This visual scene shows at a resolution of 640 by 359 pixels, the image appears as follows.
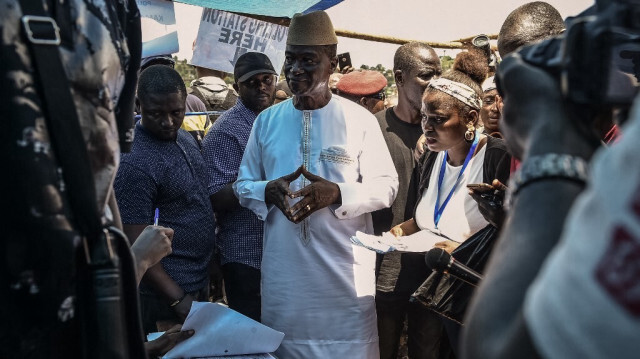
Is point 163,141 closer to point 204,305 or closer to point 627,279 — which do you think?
point 204,305

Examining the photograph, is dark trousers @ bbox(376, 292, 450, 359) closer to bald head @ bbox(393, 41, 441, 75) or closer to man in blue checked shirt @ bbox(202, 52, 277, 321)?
man in blue checked shirt @ bbox(202, 52, 277, 321)

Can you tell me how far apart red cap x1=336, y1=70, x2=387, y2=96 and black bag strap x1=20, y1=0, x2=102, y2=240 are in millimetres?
5884

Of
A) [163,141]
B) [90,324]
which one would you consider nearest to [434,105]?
[163,141]

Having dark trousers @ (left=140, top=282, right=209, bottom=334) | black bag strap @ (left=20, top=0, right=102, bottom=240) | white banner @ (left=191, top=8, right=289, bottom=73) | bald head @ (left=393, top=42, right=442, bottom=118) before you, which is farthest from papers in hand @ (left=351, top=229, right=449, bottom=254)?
white banner @ (left=191, top=8, right=289, bottom=73)

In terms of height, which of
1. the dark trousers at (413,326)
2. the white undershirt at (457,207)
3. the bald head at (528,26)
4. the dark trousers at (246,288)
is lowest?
the dark trousers at (413,326)

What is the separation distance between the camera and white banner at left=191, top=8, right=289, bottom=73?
604cm

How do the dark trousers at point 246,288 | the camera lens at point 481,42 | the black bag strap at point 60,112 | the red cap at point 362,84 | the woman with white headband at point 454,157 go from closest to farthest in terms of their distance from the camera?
the black bag strap at point 60,112
the woman with white headband at point 454,157
the dark trousers at point 246,288
the camera lens at point 481,42
the red cap at point 362,84

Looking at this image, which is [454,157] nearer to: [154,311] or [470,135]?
[470,135]

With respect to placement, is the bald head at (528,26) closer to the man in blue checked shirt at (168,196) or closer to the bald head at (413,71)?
the bald head at (413,71)

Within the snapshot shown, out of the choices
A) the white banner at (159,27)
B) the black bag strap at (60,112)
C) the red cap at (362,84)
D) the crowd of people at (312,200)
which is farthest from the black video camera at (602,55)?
the red cap at (362,84)

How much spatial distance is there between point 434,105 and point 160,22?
2924mm

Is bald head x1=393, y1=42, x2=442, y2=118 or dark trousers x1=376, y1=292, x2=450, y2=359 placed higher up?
bald head x1=393, y1=42, x2=442, y2=118

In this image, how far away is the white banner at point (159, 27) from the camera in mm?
5574

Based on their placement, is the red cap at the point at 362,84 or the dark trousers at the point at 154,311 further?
the red cap at the point at 362,84
